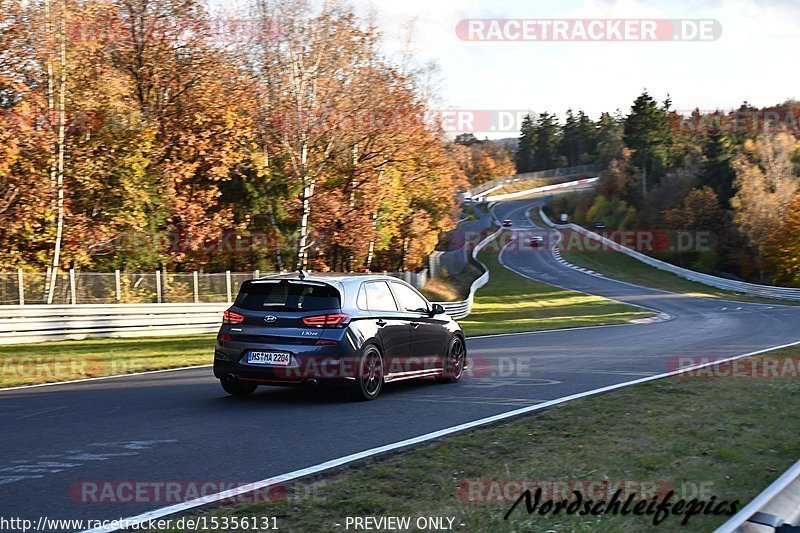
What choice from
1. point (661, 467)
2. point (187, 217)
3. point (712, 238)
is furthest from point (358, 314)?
point (712, 238)

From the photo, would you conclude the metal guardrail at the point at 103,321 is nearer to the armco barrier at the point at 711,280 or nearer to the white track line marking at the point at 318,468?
the white track line marking at the point at 318,468

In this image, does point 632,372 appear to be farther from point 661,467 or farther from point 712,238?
point 712,238

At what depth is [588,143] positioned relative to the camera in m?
178

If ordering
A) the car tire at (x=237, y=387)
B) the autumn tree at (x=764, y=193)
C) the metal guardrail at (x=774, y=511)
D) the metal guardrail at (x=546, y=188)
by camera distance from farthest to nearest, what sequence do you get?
the metal guardrail at (x=546, y=188) < the autumn tree at (x=764, y=193) < the car tire at (x=237, y=387) < the metal guardrail at (x=774, y=511)

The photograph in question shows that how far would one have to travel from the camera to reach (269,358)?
10984 mm

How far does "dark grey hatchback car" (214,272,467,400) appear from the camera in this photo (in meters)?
10.9

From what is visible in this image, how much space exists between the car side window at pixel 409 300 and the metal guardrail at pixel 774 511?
6.66m

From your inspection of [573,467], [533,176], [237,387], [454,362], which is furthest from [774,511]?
[533,176]

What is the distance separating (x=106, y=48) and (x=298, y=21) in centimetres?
732

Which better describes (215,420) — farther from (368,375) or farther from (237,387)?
(368,375)

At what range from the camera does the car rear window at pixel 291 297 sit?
11203 millimetres

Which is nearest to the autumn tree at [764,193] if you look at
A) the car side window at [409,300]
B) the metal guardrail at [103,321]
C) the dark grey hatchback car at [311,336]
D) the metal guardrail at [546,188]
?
the metal guardrail at [103,321]

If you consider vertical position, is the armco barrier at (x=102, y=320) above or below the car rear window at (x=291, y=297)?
below

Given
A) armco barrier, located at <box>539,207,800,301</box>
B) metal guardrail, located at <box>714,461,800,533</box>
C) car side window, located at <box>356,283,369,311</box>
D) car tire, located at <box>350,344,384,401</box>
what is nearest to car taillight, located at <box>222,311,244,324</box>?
car side window, located at <box>356,283,369,311</box>
